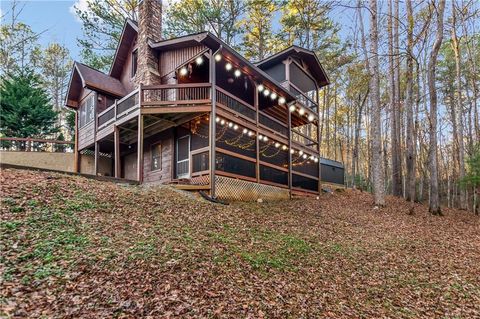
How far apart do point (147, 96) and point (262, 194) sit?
6.36 m

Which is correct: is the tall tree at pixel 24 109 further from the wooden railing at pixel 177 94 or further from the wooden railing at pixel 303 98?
the wooden railing at pixel 303 98

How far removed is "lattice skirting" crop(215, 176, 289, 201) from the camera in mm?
10469

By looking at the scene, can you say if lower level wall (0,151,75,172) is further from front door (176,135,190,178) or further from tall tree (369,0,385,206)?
tall tree (369,0,385,206)

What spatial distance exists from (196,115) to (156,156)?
4195mm

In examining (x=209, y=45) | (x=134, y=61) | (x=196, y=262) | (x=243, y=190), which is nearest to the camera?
(x=196, y=262)

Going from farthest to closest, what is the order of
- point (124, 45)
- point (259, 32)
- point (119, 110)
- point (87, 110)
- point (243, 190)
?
1. point (259, 32)
2. point (87, 110)
3. point (124, 45)
4. point (119, 110)
5. point (243, 190)

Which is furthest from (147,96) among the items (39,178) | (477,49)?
(477,49)

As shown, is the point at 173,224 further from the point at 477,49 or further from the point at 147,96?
the point at 477,49

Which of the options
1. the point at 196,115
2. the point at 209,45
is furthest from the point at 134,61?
A: the point at 196,115

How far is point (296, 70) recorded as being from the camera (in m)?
16.8

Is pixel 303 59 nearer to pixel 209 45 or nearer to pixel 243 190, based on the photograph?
pixel 209 45

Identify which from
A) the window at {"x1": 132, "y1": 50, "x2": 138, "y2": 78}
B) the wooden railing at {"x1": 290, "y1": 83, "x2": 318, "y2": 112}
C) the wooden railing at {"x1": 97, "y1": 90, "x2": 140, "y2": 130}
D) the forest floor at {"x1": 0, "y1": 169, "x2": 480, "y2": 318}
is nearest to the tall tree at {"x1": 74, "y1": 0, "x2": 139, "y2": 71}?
the window at {"x1": 132, "y1": 50, "x2": 138, "y2": 78}

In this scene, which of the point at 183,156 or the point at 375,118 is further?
the point at 375,118

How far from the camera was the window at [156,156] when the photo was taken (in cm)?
1392
